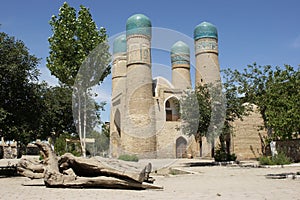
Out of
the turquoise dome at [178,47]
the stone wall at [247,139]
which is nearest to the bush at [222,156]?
the stone wall at [247,139]

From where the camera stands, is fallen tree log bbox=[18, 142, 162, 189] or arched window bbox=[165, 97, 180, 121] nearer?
fallen tree log bbox=[18, 142, 162, 189]

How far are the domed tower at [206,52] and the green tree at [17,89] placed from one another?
774 inches

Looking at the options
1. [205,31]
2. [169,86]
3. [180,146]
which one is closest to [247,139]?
[180,146]

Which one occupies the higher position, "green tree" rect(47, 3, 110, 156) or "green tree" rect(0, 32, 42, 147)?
"green tree" rect(47, 3, 110, 156)

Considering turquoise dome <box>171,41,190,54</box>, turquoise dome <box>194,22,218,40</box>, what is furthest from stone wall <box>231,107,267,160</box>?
turquoise dome <box>194,22,218,40</box>

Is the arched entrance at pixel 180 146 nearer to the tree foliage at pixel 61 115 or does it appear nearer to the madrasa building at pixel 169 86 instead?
the madrasa building at pixel 169 86

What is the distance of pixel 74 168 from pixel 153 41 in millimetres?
4521

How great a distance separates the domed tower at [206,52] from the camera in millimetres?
30828

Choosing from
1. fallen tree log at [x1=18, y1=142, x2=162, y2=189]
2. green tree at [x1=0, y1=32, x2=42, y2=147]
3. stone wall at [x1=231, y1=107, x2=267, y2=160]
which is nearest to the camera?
fallen tree log at [x1=18, y1=142, x2=162, y2=189]

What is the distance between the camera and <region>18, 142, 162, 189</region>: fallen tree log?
750 centimetres

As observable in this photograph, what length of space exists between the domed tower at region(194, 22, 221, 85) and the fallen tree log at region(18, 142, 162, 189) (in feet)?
77.4

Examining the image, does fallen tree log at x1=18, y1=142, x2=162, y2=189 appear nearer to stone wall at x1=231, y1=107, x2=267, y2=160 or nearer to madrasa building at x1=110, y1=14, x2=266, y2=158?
madrasa building at x1=110, y1=14, x2=266, y2=158

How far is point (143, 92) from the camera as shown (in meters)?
27.4

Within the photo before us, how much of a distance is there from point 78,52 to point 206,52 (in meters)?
16.8
